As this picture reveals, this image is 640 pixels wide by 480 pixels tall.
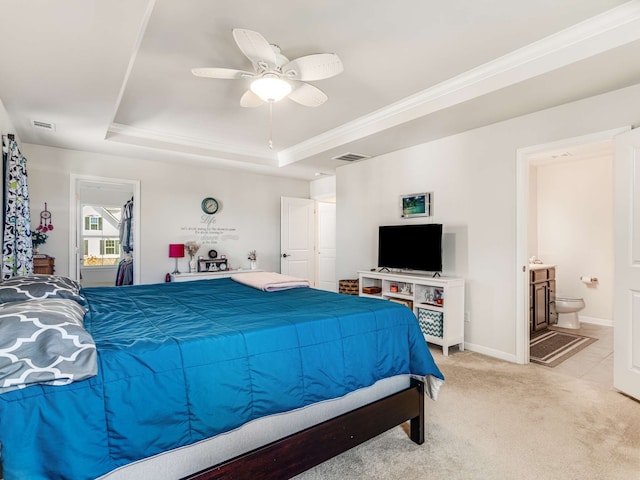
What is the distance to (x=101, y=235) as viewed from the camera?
7.57m

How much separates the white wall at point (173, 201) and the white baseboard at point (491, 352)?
360 cm

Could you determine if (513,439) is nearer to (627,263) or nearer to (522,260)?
(627,263)

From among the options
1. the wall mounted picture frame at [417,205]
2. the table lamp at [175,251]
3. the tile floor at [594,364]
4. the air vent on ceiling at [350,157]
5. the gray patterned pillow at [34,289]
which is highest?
the air vent on ceiling at [350,157]

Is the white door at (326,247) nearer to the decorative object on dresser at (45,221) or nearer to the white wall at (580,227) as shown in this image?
the white wall at (580,227)

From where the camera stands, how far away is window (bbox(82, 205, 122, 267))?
24.3ft

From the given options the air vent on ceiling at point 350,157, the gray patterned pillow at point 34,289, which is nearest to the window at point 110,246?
the air vent on ceiling at point 350,157

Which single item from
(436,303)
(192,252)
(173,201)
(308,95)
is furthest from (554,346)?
(173,201)

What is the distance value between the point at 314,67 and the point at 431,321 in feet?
9.23

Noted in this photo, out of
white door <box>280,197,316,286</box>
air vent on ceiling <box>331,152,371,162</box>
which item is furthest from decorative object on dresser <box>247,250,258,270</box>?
air vent on ceiling <box>331,152,371,162</box>

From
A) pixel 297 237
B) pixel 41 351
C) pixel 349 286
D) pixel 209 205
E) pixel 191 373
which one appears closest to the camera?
pixel 41 351

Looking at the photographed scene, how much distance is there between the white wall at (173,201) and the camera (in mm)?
4363

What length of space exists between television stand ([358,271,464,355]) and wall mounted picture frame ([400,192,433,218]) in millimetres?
779

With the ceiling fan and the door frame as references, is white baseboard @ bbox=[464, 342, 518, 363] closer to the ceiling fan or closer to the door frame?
the door frame

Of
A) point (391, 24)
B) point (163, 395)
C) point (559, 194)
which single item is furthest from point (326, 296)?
point (559, 194)
